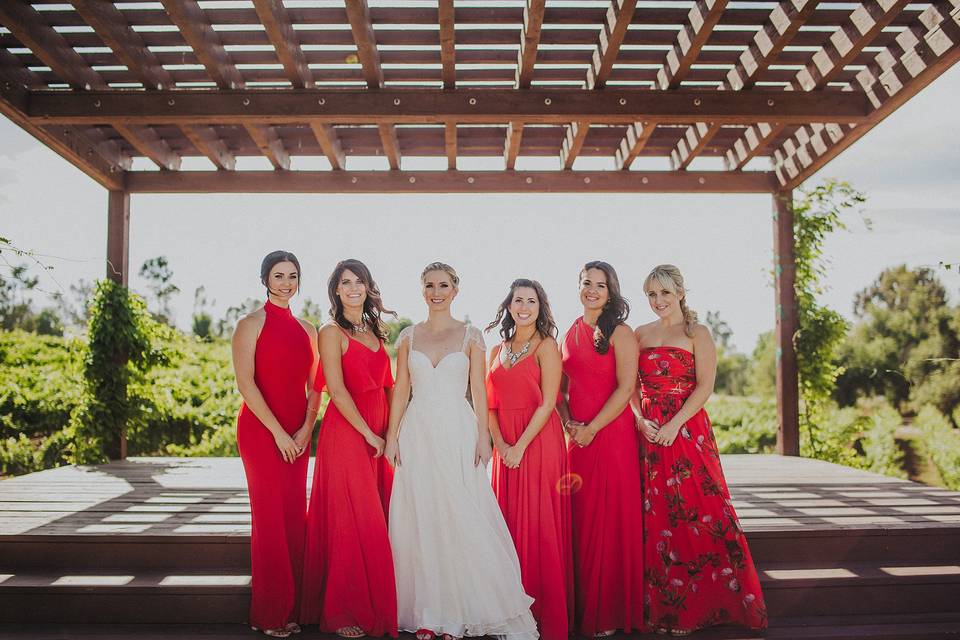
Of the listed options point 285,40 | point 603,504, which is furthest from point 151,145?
point 603,504

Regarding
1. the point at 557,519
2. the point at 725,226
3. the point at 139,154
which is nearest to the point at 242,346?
the point at 557,519

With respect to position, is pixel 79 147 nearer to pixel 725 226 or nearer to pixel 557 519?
pixel 557 519

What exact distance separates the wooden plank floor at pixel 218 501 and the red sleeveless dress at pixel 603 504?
3.33 feet

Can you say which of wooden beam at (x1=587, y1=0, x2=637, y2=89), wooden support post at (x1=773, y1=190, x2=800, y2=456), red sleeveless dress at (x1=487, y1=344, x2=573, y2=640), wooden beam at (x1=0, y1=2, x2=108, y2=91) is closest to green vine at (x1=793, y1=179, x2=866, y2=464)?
wooden support post at (x1=773, y1=190, x2=800, y2=456)

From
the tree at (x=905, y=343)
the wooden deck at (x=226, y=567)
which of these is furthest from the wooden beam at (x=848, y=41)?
the tree at (x=905, y=343)

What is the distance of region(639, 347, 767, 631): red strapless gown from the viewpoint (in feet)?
10.9

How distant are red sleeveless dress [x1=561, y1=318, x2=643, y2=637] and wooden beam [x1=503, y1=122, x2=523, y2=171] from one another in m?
2.42

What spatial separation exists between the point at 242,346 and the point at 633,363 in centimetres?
192

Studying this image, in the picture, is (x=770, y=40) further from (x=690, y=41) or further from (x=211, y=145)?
(x=211, y=145)

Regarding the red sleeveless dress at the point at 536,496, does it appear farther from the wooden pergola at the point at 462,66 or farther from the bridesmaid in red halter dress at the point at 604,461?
the wooden pergola at the point at 462,66

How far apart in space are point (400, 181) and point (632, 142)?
2199mm

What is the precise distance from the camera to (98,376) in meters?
6.51

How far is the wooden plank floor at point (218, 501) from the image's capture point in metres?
4.05

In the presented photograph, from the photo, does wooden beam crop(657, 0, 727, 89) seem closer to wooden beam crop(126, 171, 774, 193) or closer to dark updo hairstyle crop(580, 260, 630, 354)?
wooden beam crop(126, 171, 774, 193)
